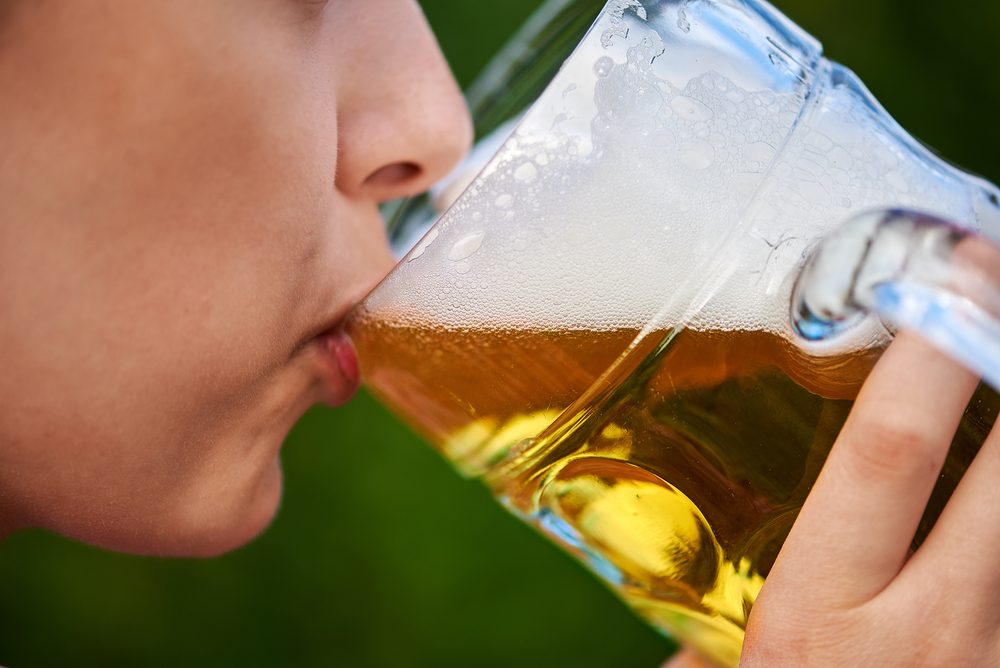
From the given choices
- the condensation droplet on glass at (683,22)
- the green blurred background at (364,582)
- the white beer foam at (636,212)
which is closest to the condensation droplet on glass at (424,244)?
the white beer foam at (636,212)

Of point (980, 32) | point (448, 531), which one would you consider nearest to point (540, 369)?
point (448, 531)

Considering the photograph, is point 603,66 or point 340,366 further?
point 340,366

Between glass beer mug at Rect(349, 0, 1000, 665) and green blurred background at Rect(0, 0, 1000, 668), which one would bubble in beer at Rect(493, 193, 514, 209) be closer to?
glass beer mug at Rect(349, 0, 1000, 665)

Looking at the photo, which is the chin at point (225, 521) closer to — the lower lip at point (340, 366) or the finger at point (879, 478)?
the lower lip at point (340, 366)

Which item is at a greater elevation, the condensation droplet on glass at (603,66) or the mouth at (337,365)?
the condensation droplet on glass at (603,66)

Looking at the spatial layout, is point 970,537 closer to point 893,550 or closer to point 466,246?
point 893,550

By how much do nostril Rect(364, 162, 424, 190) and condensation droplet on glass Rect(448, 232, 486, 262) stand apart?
0.10 metres

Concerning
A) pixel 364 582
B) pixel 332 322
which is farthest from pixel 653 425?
pixel 364 582

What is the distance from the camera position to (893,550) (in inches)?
16.3

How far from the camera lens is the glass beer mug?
395mm

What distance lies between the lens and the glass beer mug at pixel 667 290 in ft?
1.29

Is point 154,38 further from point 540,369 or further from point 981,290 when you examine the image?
point 981,290

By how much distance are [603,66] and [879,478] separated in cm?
18

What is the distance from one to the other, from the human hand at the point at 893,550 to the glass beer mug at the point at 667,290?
14mm
